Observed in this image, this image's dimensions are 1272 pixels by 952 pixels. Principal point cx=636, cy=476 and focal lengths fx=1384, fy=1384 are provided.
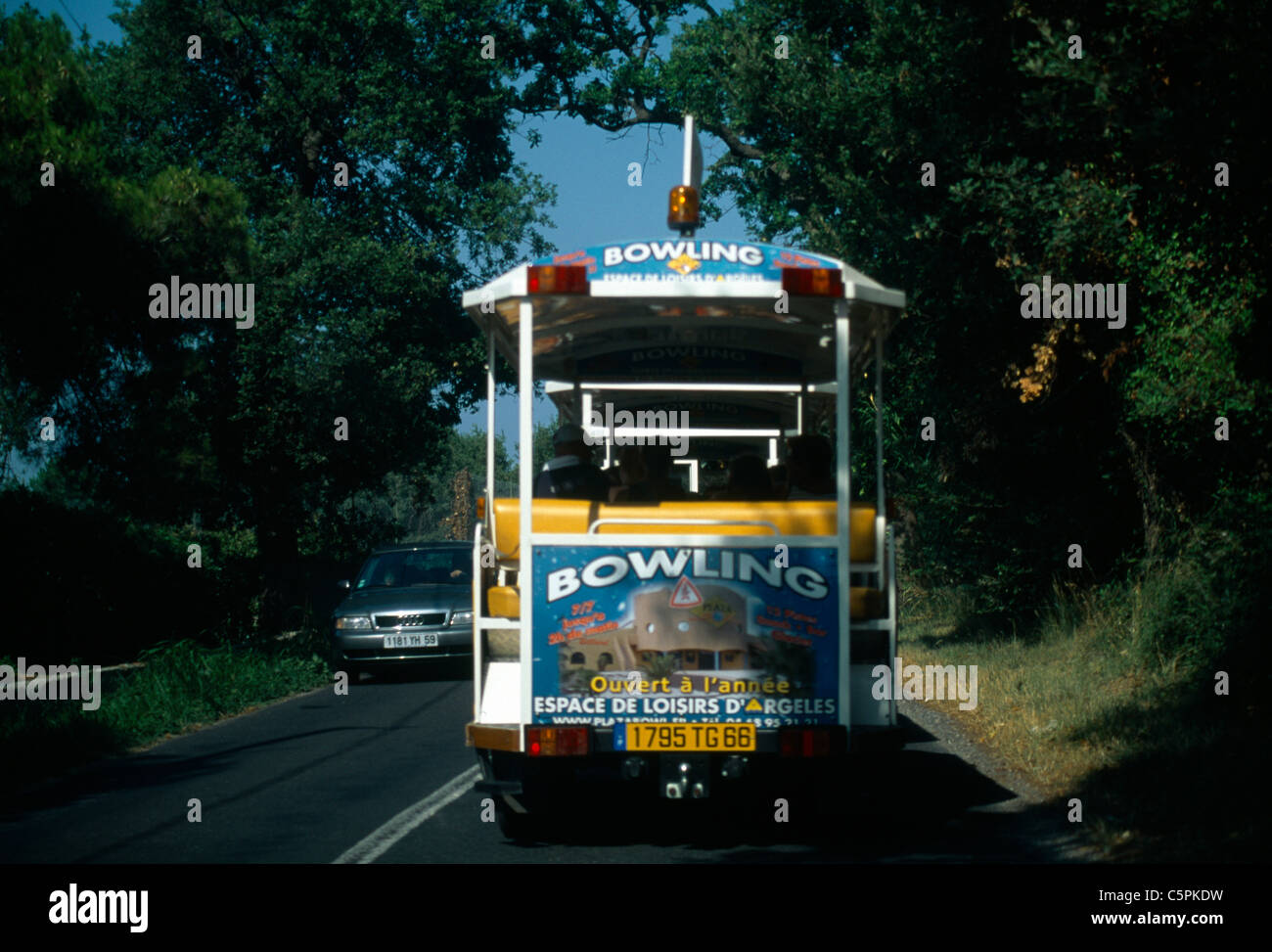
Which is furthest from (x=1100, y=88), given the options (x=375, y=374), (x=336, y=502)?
(x=336, y=502)

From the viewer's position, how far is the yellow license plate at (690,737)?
6.90m

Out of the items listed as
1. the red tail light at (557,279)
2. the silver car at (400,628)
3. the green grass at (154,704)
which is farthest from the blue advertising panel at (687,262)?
the silver car at (400,628)

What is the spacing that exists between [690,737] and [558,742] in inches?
26.0

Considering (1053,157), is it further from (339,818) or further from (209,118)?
(209,118)

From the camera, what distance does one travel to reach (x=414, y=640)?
16.6 metres

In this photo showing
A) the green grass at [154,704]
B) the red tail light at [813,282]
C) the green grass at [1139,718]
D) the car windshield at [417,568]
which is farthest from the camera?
the car windshield at [417,568]

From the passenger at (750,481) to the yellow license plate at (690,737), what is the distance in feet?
6.11

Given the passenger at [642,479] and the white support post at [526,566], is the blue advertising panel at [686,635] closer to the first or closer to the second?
the white support post at [526,566]

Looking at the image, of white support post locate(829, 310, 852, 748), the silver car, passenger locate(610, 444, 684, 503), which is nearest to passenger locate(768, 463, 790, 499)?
passenger locate(610, 444, 684, 503)

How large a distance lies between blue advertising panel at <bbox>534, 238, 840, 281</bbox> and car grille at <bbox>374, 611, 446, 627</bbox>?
10.1 meters

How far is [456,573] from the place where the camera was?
1789 centimetres

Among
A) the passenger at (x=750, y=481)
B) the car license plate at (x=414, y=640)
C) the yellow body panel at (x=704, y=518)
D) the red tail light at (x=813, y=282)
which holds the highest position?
the red tail light at (x=813, y=282)

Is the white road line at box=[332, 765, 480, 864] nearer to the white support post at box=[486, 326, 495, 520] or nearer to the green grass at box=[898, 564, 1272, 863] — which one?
the white support post at box=[486, 326, 495, 520]

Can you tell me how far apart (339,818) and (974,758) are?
4.59 metres
